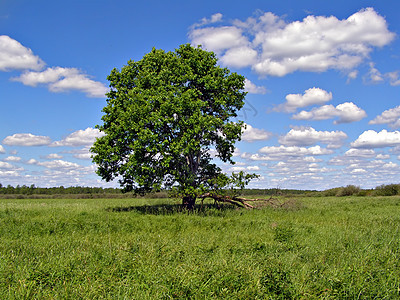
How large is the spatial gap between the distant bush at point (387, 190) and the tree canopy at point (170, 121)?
36.6 metres

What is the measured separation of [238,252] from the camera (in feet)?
28.2

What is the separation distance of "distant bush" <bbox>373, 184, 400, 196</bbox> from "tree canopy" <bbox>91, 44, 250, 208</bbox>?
3657cm

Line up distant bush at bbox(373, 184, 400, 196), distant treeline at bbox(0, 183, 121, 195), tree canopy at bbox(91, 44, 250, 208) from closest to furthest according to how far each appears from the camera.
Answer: tree canopy at bbox(91, 44, 250, 208)
distant bush at bbox(373, 184, 400, 196)
distant treeline at bbox(0, 183, 121, 195)

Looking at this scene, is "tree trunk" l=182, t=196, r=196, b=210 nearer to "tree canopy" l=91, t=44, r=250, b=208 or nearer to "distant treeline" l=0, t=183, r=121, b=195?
"tree canopy" l=91, t=44, r=250, b=208

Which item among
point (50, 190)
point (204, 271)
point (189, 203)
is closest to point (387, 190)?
point (189, 203)

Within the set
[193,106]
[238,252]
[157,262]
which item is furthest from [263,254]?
[193,106]

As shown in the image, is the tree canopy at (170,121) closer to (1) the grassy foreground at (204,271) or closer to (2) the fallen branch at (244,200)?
(2) the fallen branch at (244,200)

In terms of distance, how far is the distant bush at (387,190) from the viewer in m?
47.6

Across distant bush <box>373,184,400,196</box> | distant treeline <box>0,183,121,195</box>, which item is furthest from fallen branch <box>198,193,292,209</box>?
distant treeline <box>0,183,121,195</box>

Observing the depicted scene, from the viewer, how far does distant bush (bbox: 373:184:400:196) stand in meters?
47.6

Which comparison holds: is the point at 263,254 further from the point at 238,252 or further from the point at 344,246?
the point at 344,246

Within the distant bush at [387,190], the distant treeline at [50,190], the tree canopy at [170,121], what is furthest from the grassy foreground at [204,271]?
the distant treeline at [50,190]

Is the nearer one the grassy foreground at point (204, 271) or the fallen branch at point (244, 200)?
the grassy foreground at point (204, 271)

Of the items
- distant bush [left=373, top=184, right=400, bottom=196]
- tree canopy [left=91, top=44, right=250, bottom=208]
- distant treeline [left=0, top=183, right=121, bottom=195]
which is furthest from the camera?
distant treeline [left=0, top=183, right=121, bottom=195]
